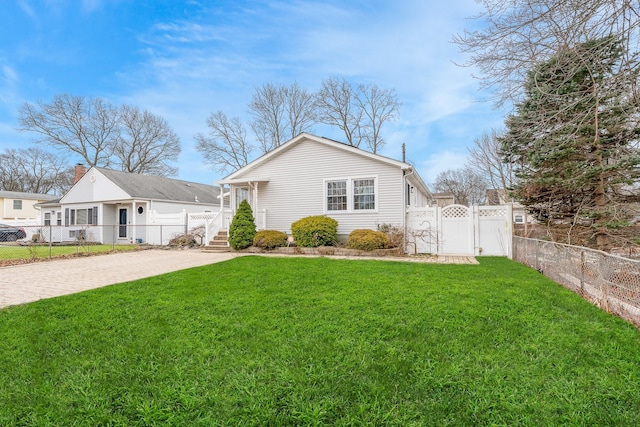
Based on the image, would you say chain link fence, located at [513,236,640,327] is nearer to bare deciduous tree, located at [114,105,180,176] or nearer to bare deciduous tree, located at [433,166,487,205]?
bare deciduous tree, located at [433,166,487,205]

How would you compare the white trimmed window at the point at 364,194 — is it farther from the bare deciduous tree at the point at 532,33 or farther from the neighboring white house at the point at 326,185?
the bare deciduous tree at the point at 532,33

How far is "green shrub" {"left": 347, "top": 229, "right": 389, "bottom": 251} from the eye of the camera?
10602 millimetres

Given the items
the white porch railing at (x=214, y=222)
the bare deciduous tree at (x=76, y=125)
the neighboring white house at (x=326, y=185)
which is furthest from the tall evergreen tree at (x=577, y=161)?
the bare deciduous tree at (x=76, y=125)

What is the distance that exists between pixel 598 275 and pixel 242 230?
34.0ft

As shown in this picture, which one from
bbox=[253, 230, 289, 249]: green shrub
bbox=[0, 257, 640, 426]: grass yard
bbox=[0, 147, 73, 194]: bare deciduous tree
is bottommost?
bbox=[0, 257, 640, 426]: grass yard

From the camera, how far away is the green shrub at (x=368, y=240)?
10602mm

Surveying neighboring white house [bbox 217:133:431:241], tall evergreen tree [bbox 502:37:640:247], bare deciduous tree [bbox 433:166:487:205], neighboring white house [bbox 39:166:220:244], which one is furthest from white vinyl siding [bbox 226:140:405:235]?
bare deciduous tree [bbox 433:166:487:205]

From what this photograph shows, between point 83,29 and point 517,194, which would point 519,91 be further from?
point 83,29

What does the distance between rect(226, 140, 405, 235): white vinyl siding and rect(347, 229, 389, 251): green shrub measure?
1.13m

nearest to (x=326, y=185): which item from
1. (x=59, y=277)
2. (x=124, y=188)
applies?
(x=59, y=277)

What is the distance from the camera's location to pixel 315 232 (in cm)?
1150

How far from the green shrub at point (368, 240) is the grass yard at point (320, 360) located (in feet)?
18.4

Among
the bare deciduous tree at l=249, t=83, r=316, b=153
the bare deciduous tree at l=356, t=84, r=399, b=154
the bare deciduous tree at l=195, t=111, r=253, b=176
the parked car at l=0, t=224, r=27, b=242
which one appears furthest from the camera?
the bare deciduous tree at l=195, t=111, r=253, b=176

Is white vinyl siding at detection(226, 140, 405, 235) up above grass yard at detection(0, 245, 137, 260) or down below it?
above
